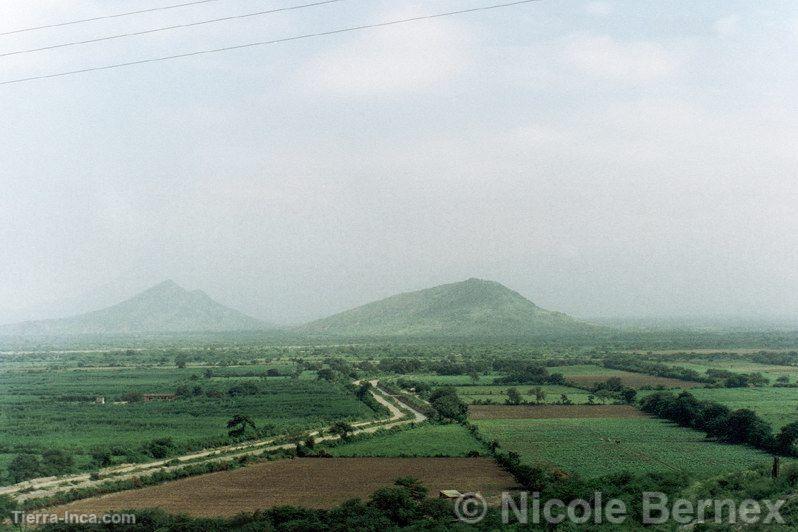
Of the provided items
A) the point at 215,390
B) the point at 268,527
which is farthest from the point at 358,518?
the point at 215,390

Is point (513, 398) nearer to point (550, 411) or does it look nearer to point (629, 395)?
point (550, 411)

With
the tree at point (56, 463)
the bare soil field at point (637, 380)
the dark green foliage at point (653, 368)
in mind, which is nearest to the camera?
the tree at point (56, 463)

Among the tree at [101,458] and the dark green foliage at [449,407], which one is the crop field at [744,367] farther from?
the tree at [101,458]

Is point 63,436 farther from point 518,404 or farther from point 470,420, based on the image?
point 518,404

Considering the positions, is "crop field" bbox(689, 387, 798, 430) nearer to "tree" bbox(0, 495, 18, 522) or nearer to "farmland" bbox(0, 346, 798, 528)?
"farmland" bbox(0, 346, 798, 528)

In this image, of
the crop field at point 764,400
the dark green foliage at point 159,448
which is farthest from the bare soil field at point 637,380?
the dark green foliage at point 159,448
